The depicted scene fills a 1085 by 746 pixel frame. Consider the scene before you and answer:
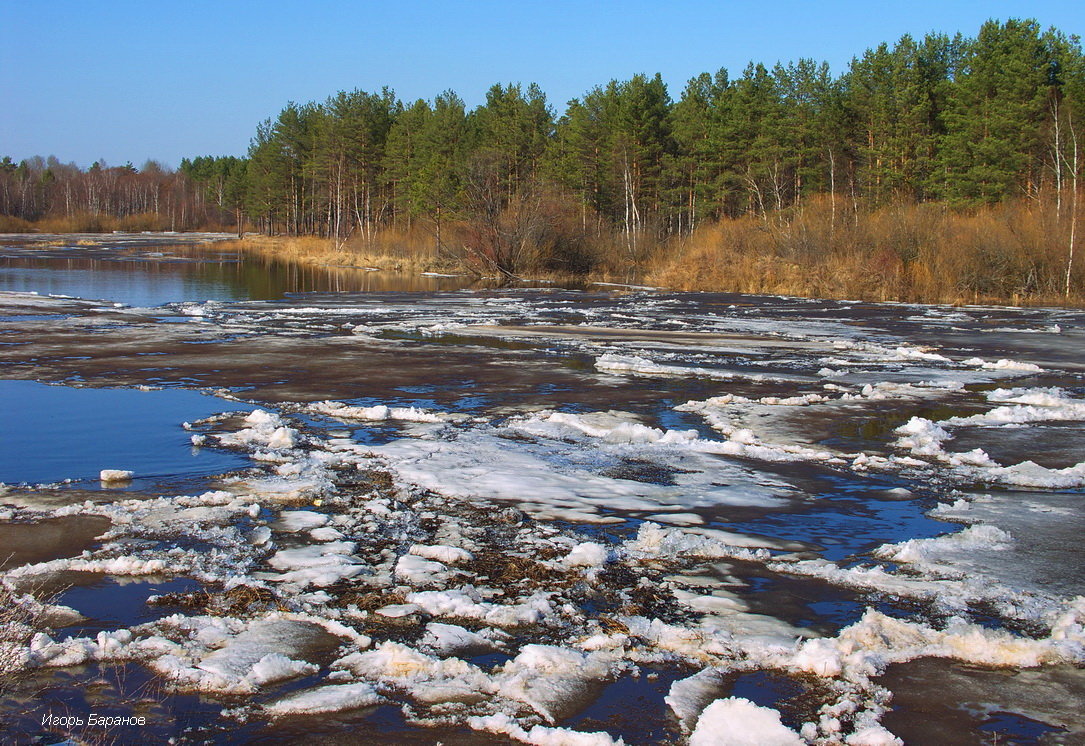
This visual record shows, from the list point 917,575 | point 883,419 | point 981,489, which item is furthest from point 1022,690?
point 883,419

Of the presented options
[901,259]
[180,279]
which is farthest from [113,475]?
[180,279]

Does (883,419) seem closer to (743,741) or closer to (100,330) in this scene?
(743,741)

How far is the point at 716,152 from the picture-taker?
54.9 m

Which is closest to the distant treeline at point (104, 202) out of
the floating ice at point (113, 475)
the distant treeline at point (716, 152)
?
the distant treeline at point (716, 152)

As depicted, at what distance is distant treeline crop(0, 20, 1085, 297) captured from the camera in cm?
4181

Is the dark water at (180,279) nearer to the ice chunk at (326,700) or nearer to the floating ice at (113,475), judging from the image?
the floating ice at (113,475)

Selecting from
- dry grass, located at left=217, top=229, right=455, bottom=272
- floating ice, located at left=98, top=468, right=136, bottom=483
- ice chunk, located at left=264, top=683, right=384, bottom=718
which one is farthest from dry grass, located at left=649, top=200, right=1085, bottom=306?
ice chunk, located at left=264, top=683, right=384, bottom=718

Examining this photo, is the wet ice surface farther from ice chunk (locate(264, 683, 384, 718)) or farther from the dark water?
the dark water

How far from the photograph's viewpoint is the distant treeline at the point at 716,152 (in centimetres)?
4181

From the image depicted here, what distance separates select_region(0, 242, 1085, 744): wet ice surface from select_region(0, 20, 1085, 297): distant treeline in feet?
82.0

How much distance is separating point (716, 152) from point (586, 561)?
52.2 meters

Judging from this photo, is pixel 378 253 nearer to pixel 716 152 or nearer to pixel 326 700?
pixel 716 152

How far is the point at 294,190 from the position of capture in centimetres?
9300

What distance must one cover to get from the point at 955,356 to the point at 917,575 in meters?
12.0
